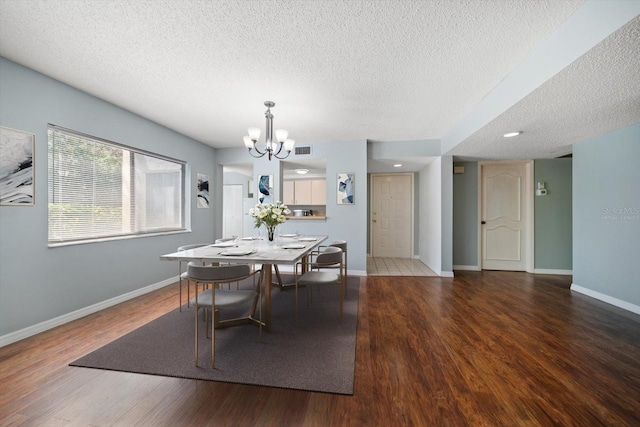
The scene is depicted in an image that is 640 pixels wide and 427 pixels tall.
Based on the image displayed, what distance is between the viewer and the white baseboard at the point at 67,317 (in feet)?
7.42

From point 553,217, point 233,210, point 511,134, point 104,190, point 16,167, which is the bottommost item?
point 553,217

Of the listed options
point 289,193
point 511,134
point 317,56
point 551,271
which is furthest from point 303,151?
point 551,271

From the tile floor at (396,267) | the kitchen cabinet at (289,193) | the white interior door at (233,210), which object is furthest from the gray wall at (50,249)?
the white interior door at (233,210)

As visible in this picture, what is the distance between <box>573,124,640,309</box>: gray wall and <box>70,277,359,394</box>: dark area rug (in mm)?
3552

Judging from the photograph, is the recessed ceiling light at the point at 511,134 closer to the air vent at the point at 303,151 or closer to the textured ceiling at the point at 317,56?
the textured ceiling at the point at 317,56

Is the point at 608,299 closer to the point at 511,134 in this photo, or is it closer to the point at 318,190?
the point at 511,134

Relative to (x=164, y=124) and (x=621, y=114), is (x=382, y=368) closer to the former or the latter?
(x=621, y=114)

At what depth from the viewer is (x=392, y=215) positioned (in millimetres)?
6742

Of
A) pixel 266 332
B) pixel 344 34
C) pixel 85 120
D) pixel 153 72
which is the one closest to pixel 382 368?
pixel 266 332

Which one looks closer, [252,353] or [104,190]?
[252,353]

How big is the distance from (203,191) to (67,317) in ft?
9.25

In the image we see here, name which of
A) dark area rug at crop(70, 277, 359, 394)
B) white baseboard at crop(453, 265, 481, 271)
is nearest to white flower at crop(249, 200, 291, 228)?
dark area rug at crop(70, 277, 359, 394)

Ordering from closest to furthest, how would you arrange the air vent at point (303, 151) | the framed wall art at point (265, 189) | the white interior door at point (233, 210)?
the air vent at point (303, 151) → the framed wall art at point (265, 189) → the white interior door at point (233, 210)

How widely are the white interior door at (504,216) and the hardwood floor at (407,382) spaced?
2292 millimetres
